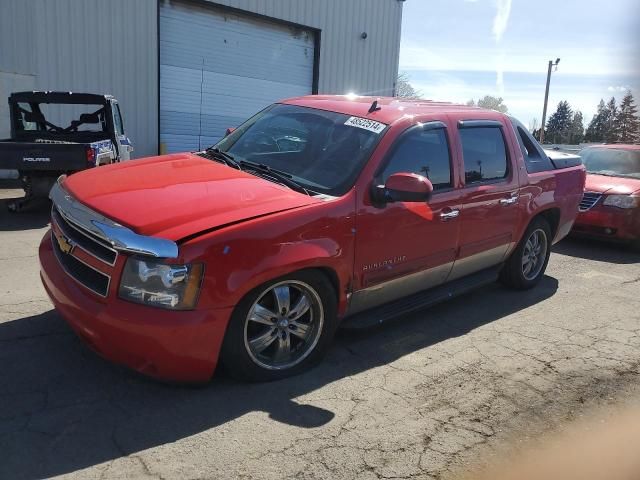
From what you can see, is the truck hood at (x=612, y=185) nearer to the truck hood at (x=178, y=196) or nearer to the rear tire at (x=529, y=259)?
the rear tire at (x=529, y=259)

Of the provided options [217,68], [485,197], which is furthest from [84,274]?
[217,68]

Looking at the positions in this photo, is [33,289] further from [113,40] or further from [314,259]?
[113,40]

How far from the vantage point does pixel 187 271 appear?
9.50 ft

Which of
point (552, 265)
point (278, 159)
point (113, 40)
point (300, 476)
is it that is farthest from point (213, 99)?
point (300, 476)

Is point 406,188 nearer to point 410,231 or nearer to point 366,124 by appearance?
point 410,231

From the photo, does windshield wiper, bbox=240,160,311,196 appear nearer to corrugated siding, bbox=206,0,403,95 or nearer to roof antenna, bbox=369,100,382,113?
roof antenna, bbox=369,100,382,113

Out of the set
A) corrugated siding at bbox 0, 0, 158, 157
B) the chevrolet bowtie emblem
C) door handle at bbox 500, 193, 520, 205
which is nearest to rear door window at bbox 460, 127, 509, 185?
door handle at bbox 500, 193, 520, 205

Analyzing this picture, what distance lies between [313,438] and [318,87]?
15.3 m

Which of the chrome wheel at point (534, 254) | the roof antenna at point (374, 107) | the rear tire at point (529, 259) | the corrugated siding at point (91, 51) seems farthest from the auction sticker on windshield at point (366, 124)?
the corrugated siding at point (91, 51)

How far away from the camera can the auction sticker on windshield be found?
4016 mm

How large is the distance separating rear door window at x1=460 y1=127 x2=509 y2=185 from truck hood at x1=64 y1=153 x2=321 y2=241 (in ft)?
5.76

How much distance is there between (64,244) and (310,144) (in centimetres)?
184

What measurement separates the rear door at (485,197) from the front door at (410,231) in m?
0.18

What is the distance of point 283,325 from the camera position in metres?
3.41
